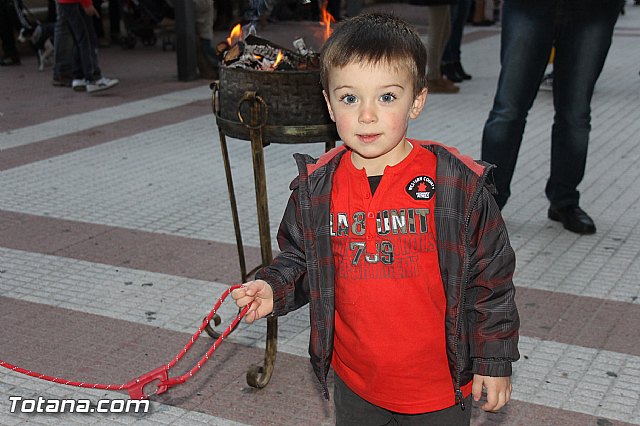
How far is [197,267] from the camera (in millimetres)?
4852

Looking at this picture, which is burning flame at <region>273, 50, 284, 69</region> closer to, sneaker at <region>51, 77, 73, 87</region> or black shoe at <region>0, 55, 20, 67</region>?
sneaker at <region>51, 77, 73, 87</region>

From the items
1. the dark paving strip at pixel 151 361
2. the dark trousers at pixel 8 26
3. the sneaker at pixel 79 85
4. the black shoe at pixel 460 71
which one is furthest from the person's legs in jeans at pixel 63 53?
the dark paving strip at pixel 151 361

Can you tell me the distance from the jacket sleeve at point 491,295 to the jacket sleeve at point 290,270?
46cm

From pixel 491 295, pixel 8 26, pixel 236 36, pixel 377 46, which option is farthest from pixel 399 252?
pixel 8 26

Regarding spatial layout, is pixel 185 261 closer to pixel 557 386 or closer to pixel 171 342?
pixel 171 342

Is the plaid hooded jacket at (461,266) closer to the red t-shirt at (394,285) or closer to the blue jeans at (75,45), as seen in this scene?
the red t-shirt at (394,285)

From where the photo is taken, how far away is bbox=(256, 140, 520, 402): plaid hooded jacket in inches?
89.9

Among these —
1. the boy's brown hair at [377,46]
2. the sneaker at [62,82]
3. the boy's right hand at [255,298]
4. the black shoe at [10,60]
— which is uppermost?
the boy's brown hair at [377,46]

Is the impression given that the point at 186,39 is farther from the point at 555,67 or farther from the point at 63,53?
the point at 555,67

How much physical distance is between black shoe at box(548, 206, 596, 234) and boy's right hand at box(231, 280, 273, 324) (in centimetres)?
333

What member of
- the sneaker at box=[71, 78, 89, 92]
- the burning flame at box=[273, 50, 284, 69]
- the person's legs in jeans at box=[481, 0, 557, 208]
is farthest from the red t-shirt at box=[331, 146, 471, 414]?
the sneaker at box=[71, 78, 89, 92]

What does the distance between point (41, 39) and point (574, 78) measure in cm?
926

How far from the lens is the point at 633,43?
14.4 m

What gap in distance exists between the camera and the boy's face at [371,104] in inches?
88.7
